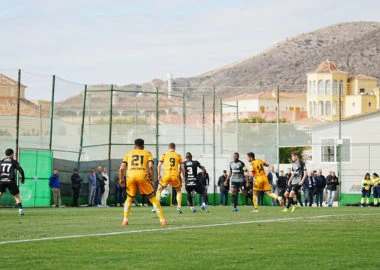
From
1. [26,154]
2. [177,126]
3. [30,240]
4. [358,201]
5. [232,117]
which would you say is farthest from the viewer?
[232,117]

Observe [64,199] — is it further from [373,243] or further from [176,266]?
[176,266]

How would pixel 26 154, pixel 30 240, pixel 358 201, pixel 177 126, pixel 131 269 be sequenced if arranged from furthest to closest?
pixel 177 126 < pixel 358 201 < pixel 26 154 < pixel 30 240 < pixel 131 269

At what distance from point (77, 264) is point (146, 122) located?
43540 millimetres

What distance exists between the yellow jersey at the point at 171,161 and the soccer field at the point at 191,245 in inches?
232

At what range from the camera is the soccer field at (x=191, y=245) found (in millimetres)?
13359

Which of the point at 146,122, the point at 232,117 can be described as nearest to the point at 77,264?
the point at 146,122

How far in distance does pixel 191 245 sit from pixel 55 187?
24.7 metres

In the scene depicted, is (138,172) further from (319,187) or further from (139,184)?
(319,187)

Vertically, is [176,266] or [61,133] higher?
[61,133]

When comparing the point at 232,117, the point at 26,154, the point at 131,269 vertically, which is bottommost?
the point at 131,269

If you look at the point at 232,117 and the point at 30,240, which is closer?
the point at 30,240

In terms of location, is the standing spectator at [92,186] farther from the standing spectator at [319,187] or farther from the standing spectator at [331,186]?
the standing spectator at [331,186]

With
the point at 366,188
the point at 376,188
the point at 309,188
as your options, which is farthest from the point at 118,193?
the point at 376,188

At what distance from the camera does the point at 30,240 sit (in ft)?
56.5
